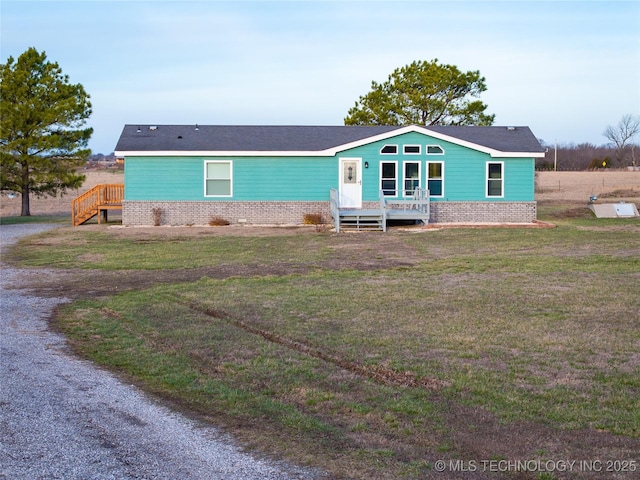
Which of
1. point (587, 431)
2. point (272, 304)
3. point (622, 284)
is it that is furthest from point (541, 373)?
point (622, 284)

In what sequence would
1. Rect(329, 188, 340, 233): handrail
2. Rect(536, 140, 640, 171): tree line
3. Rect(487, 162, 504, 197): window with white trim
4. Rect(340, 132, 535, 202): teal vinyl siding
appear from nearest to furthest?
Rect(329, 188, 340, 233): handrail
Rect(340, 132, 535, 202): teal vinyl siding
Rect(487, 162, 504, 197): window with white trim
Rect(536, 140, 640, 171): tree line

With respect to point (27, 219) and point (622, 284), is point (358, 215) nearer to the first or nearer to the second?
point (622, 284)

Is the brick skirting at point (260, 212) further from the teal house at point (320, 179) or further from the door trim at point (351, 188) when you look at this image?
the door trim at point (351, 188)

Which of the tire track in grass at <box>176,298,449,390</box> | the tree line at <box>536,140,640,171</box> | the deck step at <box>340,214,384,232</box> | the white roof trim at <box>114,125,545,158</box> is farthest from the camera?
the tree line at <box>536,140,640,171</box>

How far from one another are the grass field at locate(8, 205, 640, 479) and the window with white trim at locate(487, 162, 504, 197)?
33.5 feet

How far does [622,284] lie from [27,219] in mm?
28660

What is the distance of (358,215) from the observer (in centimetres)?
2602

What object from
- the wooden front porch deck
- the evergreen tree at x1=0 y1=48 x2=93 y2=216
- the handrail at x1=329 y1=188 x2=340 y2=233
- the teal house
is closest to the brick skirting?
the teal house

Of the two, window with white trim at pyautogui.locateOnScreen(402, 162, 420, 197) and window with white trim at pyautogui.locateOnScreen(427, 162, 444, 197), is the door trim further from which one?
window with white trim at pyautogui.locateOnScreen(427, 162, 444, 197)

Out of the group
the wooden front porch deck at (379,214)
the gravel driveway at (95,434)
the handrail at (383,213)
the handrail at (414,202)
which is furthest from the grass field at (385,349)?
the handrail at (414,202)

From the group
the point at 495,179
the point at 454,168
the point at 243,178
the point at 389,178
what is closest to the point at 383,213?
the point at 389,178

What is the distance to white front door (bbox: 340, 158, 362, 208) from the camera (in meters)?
28.0

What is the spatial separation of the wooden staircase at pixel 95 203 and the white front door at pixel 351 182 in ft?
29.5

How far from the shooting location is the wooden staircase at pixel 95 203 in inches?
1172
